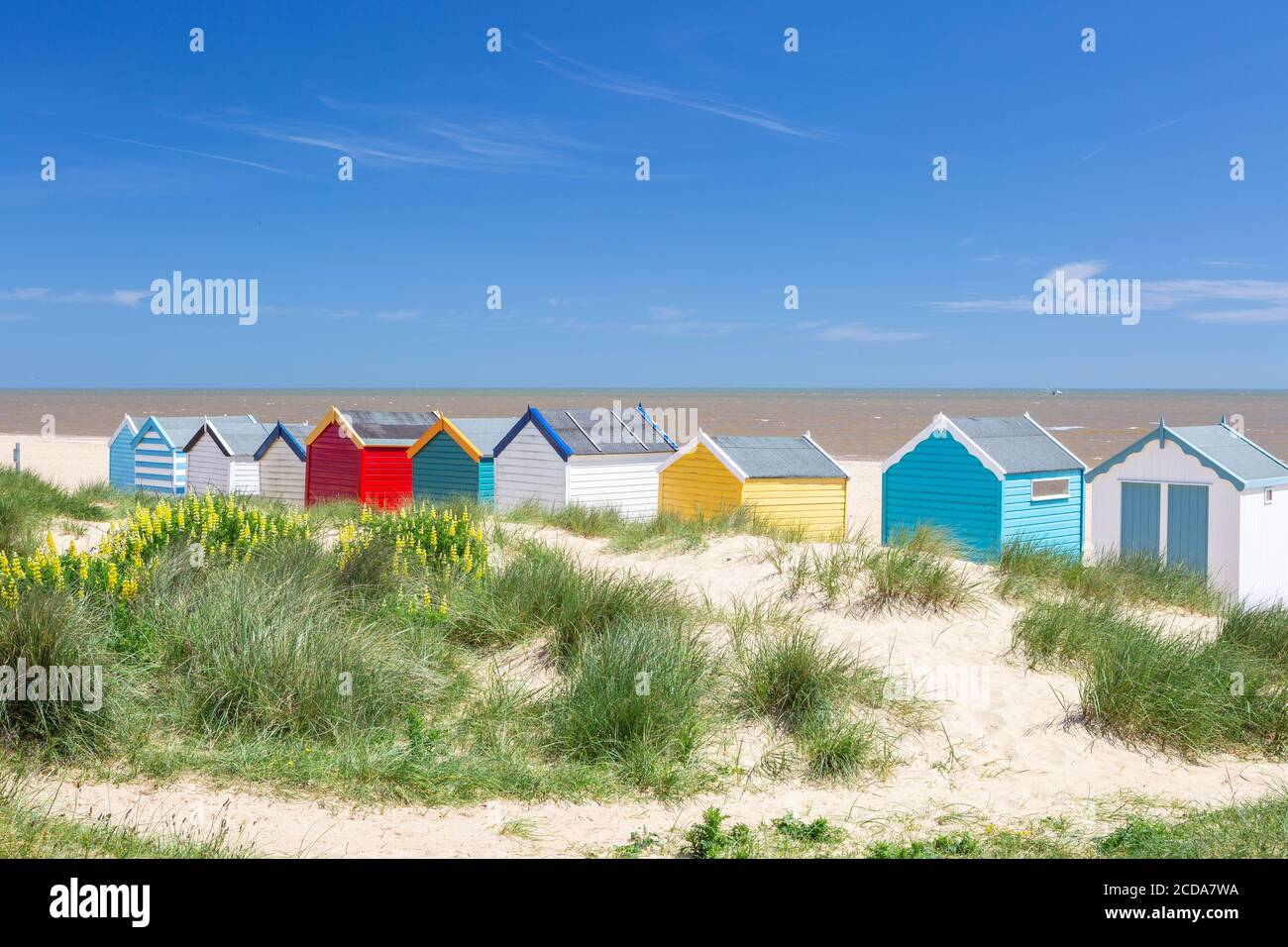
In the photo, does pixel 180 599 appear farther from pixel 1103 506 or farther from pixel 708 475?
pixel 1103 506

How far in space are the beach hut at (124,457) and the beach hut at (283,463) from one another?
4785mm

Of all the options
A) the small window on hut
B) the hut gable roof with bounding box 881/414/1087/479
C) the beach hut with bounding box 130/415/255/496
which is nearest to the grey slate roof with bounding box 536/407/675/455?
the hut gable roof with bounding box 881/414/1087/479

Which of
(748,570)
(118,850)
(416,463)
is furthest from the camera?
(416,463)

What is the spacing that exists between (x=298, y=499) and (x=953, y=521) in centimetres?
1142

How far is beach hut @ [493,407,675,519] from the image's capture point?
1553 cm

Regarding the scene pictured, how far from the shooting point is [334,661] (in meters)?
7.06

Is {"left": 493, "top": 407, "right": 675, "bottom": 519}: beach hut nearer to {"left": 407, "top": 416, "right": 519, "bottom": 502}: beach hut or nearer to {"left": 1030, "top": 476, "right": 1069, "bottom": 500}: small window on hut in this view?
{"left": 407, "top": 416, "right": 519, "bottom": 502}: beach hut

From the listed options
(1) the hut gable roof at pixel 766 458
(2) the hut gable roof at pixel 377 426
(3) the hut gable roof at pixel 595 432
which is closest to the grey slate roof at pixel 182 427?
(2) the hut gable roof at pixel 377 426

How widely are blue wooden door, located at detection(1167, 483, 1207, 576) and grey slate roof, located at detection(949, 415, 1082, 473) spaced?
121cm

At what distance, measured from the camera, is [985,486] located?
43.2ft

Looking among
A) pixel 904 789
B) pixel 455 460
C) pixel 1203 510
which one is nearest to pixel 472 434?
pixel 455 460

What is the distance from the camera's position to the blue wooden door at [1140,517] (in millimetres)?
13328

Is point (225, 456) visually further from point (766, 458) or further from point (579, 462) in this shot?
point (766, 458)
